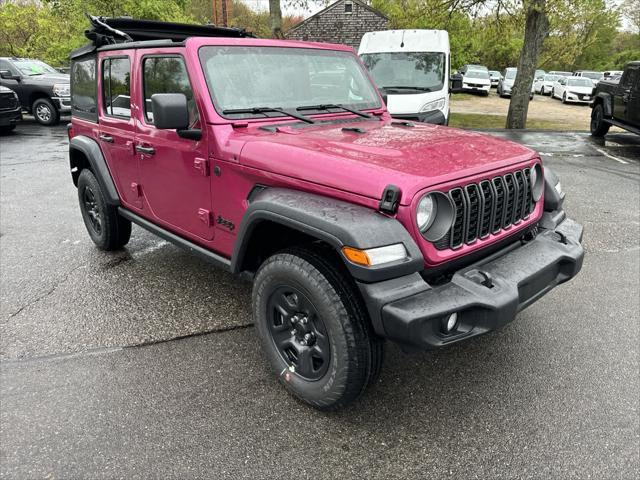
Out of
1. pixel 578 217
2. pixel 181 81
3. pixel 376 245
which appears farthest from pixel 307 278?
pixel 578 217

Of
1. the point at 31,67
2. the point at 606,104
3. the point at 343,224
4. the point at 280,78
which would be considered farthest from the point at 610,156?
the point at 31,67

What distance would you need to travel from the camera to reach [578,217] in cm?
601

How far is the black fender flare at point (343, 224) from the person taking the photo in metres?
2.12

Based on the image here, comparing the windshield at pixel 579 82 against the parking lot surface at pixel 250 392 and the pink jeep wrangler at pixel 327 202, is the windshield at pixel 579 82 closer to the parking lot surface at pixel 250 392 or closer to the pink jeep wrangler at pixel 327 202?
the parking lot surface at pixel 250 392

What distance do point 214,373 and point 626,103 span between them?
441 inches

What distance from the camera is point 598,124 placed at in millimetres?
12562

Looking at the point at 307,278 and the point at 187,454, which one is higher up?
the point at 307,278

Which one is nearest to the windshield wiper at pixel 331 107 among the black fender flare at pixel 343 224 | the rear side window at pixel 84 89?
the black fender flare at pixel 343 224

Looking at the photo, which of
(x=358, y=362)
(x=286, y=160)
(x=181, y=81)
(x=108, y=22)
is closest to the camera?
(x=358, y=362)

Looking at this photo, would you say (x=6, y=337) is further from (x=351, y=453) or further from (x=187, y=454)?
(x=351, y=453)

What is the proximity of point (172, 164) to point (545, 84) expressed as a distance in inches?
1213

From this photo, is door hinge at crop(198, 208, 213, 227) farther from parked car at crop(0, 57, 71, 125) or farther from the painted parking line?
parked car at crop(0, 57, 71, 125)

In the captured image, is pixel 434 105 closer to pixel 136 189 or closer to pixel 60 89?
pixel 136 189

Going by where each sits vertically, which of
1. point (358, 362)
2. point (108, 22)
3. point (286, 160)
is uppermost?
point (108, 22)
